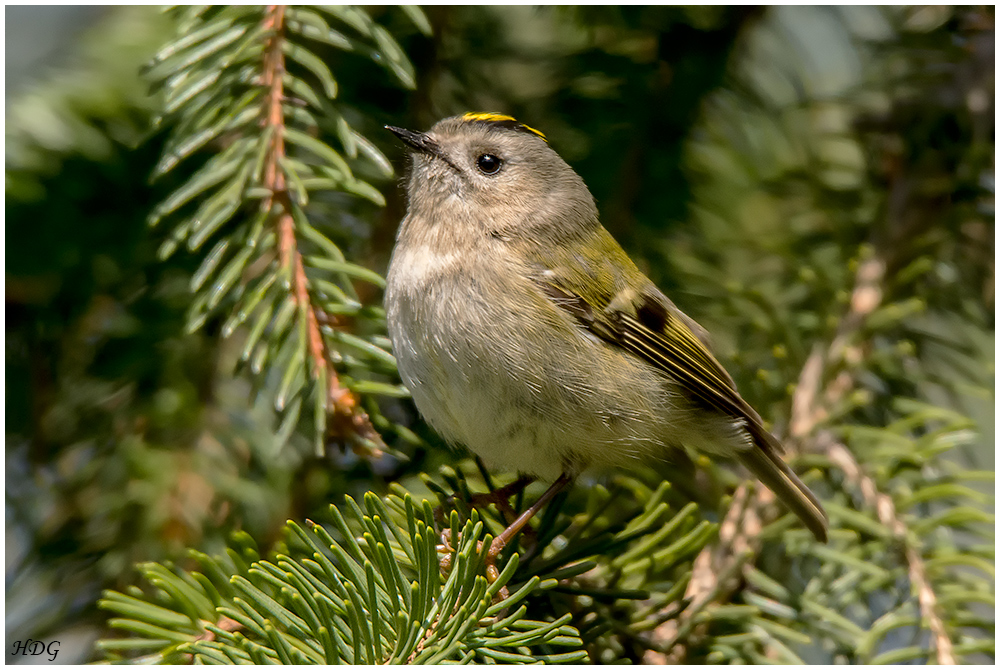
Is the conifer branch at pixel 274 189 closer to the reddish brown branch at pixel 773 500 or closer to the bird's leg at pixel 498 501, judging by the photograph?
the bird's leg at pixel 498 501

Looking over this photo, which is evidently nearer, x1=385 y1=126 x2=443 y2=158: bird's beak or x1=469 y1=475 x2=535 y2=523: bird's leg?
x1=469 y1=475 x2=535 y2=523: bird's leg

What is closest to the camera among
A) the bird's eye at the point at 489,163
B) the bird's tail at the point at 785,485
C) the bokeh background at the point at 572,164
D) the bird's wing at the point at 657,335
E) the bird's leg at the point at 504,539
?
the bird's leg at the point at 504,539

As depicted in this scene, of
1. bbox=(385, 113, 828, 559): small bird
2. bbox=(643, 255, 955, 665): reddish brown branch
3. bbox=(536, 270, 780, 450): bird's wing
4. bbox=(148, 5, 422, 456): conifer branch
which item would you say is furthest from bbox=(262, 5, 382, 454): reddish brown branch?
bbox=(643, 255, 955, 665): reddish brown branch

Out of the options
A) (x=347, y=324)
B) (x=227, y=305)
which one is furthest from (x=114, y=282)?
(x=347, y=324)

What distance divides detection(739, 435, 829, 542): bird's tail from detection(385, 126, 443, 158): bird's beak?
96 cm

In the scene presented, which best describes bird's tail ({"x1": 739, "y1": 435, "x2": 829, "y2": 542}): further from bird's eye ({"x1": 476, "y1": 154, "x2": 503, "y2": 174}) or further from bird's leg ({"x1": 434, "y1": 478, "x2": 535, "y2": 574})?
bird's eye ({"x1": 476, "y1": 154, "x2": 503, "y2": 174})

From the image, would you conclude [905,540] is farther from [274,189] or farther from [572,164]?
[274,189]

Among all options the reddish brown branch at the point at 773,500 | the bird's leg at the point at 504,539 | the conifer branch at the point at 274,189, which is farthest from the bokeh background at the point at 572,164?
the bird's leg at the point at 504,539

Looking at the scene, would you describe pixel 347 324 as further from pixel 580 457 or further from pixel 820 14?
pixel 820 14

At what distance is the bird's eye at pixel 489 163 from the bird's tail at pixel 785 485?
34.1 inches

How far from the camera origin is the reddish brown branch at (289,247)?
4.73ft

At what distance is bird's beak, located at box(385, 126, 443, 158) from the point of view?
1786mm

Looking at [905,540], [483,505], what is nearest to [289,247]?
[483,505]

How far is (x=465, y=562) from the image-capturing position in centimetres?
117
